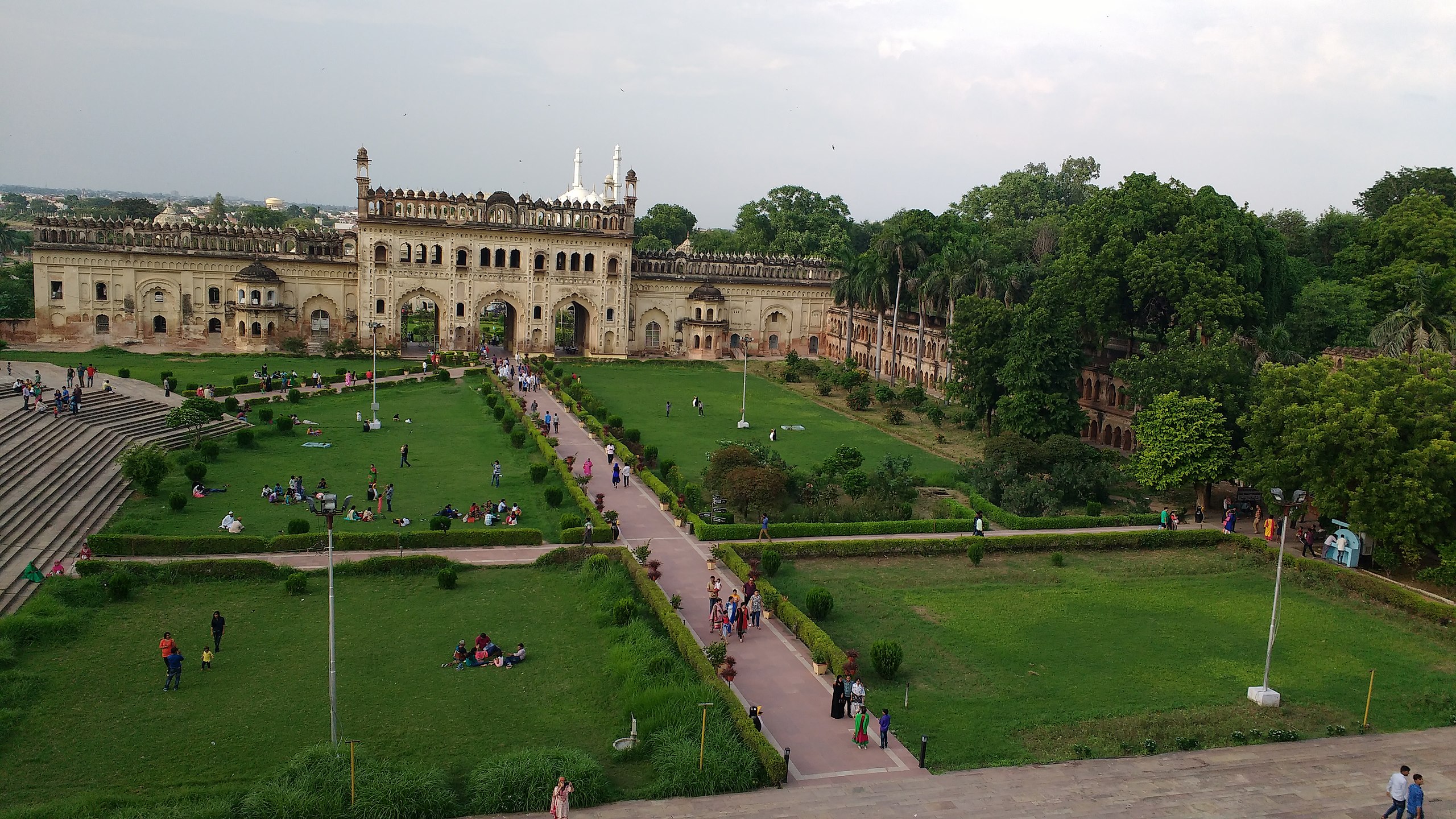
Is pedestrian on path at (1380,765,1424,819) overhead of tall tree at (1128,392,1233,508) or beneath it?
beneath

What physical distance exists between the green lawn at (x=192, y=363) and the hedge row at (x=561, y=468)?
11.7 metres

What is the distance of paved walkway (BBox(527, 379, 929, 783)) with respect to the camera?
17.8m

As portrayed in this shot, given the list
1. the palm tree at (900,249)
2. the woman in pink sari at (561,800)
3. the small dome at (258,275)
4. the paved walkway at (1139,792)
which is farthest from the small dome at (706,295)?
the woman in pink sari at (561,800)

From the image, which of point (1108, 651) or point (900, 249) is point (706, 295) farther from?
point (1108, 651)

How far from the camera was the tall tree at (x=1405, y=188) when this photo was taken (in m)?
56.0

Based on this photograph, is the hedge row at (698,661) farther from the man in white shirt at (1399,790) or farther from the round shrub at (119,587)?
the round shrub at (119,587)

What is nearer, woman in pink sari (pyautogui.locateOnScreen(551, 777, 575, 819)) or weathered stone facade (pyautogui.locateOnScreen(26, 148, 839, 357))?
woman in pink sari (pyautogui.locateOnScreen(551, 777, 575, 819))

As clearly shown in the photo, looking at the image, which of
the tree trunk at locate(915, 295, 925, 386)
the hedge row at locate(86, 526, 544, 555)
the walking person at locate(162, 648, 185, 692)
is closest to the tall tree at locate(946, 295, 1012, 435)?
the tree trunk at locate(915, 295, 925, 386)

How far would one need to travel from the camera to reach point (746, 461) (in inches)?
1324

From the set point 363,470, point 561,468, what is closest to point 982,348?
point 561,468

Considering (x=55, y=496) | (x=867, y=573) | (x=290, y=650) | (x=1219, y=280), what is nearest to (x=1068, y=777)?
(x=867, y=573)

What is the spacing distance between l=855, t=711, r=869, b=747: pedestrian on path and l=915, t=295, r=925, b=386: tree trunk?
41004mm

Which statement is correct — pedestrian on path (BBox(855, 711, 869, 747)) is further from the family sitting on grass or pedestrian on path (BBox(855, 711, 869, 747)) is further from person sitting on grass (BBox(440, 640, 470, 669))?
person sitting on grass (BBox(440, 640, 470, 669))

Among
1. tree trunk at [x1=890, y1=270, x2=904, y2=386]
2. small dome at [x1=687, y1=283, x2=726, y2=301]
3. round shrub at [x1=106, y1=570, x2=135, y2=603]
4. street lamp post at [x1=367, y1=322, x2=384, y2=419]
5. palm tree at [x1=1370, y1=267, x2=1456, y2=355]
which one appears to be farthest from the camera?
small dome at [x1=687, y1=283, x2=726, y2=301]
